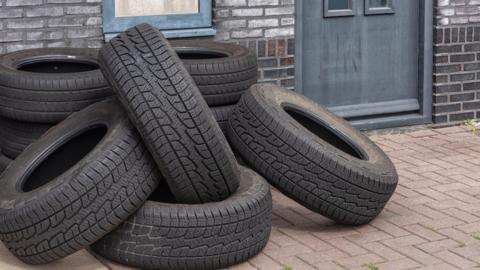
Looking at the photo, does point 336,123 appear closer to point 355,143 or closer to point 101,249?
point 355,143

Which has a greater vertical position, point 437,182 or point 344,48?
point 344,48

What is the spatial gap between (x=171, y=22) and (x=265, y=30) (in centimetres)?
82

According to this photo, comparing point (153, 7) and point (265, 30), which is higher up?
point (153, 7)

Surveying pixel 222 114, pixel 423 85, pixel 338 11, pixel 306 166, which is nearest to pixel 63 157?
pixel 222 114

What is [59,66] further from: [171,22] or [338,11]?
[338,11]

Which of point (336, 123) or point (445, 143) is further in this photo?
point (445, 143)

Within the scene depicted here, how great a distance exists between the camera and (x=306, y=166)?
596 cm

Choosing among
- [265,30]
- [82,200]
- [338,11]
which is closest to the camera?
[82,200]

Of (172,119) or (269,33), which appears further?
(269,33)

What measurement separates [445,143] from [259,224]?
3.35 metres

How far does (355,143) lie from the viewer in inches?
259

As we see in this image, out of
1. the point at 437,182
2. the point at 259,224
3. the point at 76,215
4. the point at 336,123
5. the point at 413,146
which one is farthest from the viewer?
the point at 413,146

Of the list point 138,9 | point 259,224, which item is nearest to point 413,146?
point 138,9

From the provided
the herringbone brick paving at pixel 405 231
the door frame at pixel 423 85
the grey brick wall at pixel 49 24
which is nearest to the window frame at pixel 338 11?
the door frame at pixel 423 85
